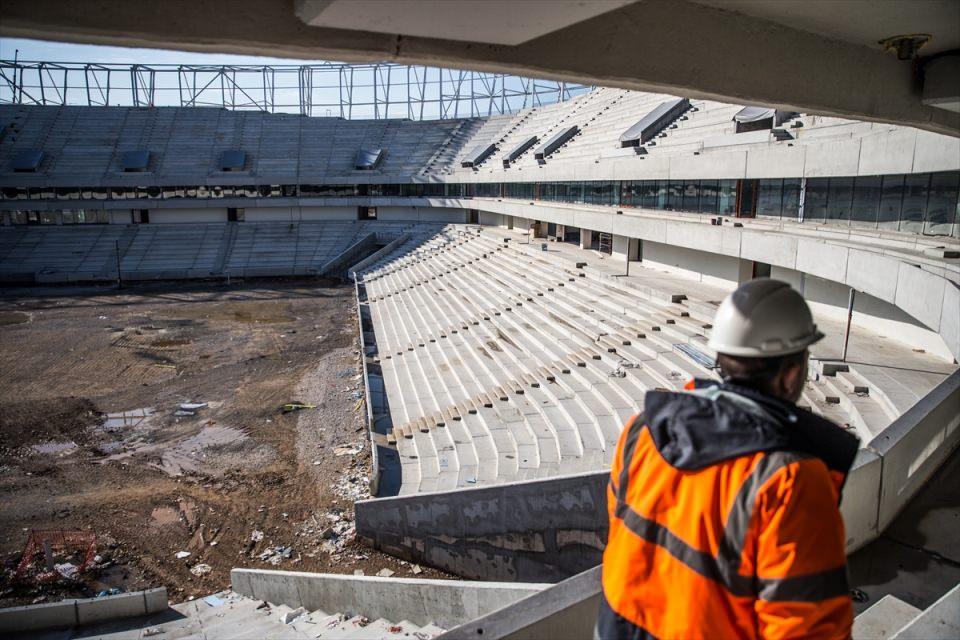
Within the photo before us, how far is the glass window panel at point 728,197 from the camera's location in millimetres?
14668

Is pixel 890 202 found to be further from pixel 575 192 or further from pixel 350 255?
pixel 350 255

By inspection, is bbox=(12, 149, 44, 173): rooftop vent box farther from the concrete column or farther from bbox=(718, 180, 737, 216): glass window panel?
bbox=(718, 180, 737, 216): glass window panel

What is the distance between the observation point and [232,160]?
130 feet

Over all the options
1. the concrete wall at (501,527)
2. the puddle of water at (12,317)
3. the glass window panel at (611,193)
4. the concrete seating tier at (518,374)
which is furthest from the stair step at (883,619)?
the puddle of water at (12,317)

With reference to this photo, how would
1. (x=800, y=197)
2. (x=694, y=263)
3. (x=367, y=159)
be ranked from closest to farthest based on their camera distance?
1. (x=800, y=197)
2. (x=694, y=263)
3. (x=367, y=159)

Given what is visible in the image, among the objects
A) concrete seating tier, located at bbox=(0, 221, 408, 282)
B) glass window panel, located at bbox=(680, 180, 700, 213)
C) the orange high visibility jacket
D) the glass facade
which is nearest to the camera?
the orange high visibility jacket

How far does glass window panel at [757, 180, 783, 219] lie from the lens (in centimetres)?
1338

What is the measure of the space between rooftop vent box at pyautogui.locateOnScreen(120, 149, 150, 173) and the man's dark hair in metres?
42.8

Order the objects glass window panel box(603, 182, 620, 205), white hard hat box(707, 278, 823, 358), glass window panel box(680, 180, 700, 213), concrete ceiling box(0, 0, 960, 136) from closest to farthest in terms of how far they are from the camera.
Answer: white hard hat box(707, 278, 823, 358) < concrete ceiling box(0, 0, 960, 136) < glass window panel box(680, 180, 700, 213) < glass window panel box(603, 182, 620, 205)

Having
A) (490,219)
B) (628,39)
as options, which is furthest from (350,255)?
(628,39)

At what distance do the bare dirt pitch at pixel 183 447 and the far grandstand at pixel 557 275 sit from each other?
1.55 feet

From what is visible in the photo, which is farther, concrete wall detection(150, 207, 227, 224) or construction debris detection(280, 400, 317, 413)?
concrete wall detection(150, 207, 227, 224)

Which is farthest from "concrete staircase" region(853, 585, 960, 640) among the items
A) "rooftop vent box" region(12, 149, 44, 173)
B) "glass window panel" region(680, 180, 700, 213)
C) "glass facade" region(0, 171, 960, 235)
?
"rooftop vent box" region(12, 149, 44, 173)

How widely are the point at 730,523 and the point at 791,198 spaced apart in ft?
43.0
